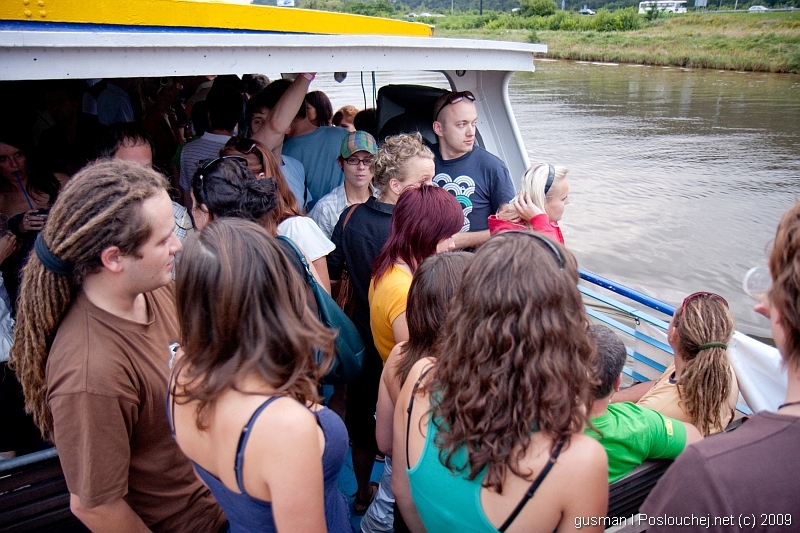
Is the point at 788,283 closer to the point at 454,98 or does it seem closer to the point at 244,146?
the point at 244,146

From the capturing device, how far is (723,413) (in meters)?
2.22

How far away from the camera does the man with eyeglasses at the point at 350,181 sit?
3.24 m

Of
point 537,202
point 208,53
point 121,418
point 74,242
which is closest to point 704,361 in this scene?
point 537,202

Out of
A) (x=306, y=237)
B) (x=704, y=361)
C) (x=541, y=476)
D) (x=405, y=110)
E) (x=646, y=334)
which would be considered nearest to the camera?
(x=541, y=476)

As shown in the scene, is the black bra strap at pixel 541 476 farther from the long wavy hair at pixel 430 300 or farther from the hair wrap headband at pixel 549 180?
the hair wrap headband at pixel 549 180

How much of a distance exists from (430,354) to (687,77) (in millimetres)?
33953

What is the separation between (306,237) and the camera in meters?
2.50

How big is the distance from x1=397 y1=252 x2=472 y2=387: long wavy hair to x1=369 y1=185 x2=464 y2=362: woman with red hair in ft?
1.17

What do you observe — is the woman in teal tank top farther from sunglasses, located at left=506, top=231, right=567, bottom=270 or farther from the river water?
the river water

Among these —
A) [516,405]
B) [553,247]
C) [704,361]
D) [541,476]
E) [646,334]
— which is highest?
[553,247]

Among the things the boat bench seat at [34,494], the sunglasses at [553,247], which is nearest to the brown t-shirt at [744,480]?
the sunglasses at [553,247]

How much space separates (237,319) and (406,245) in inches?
40.8

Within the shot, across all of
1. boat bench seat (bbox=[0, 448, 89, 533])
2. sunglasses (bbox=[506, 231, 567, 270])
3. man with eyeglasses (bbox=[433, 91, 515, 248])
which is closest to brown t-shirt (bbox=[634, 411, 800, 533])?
sunglasses (bbox=[506, 231, 567, 270])

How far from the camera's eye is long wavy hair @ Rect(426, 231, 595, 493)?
1227 mm
